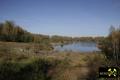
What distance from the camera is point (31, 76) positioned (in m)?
10.2

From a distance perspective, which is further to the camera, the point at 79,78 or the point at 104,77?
the point at 79,78

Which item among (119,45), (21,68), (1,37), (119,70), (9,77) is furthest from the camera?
(1,37)

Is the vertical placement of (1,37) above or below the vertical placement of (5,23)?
below

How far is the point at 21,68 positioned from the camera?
40.3 feet

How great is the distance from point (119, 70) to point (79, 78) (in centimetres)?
467

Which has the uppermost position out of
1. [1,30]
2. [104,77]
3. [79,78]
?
[1,30]

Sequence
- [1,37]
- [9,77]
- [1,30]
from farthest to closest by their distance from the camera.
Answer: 1. [1,30]
2. [1,37]
3. [9,77]

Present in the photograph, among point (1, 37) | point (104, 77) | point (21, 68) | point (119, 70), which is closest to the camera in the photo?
point (119, 70)

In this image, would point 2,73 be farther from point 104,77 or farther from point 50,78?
point 104,77

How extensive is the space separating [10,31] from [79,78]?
4839 centimetres

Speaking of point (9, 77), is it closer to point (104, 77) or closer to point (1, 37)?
point (104, 77)

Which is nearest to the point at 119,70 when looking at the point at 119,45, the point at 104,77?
the point at 104,77

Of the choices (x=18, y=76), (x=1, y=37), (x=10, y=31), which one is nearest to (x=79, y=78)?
(x=18, y=76)

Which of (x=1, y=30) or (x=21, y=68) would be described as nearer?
(x=21, y=68)
